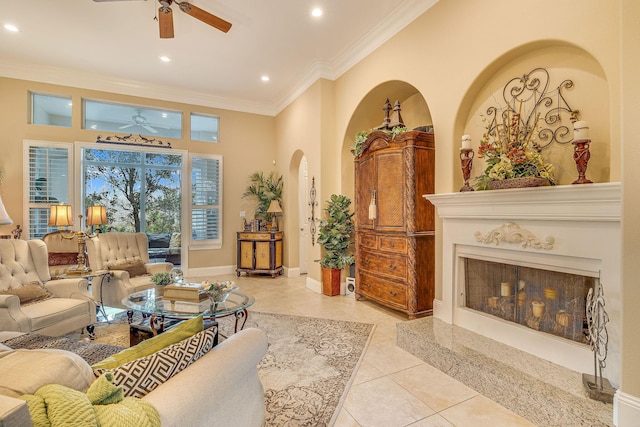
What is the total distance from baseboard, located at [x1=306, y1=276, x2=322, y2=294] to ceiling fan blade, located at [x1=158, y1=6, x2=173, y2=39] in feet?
12.7

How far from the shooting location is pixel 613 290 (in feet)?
6.52

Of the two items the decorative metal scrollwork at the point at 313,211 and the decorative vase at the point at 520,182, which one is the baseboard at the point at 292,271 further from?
the decorative vase at the point at 520,182

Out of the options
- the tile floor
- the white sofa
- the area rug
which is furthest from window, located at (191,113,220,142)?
the white sofa

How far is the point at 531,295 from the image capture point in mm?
2604

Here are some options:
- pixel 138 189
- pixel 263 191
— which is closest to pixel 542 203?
pixel 263 191

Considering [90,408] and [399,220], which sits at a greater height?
[399,220]

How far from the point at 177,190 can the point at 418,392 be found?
5928 mm

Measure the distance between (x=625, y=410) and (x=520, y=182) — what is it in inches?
58.3

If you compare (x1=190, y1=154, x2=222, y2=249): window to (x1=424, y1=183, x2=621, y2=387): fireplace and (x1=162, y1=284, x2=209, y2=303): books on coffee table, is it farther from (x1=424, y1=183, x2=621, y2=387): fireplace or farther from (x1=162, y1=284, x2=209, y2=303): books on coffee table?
(x1=424, y1=183, x2=621, y2=387): fireplace

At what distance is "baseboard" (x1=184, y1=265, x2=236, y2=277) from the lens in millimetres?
6246

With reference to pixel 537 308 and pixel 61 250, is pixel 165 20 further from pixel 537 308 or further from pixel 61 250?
pixel 537 308

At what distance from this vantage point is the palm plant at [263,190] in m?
6.63

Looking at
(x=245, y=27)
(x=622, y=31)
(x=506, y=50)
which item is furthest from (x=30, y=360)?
(x=245, y=27)

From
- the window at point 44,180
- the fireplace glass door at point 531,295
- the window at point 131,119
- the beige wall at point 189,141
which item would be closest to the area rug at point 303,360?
the fireplace glass door at point 531,295
